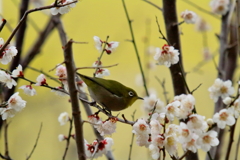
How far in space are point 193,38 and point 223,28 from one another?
4.98 ft

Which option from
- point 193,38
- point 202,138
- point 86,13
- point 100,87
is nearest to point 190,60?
point 193,38

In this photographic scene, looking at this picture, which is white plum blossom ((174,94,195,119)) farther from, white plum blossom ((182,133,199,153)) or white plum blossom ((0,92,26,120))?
white plum blossom ((0,92,26,120))

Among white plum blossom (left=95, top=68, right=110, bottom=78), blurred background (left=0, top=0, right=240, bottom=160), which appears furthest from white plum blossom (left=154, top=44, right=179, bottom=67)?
blurred background (left=0, top=0, right=240, bottom=160)

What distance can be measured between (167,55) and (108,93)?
1.03ft

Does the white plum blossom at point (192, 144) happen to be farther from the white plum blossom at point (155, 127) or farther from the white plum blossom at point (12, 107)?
the white plum blossom at point (12, 107)

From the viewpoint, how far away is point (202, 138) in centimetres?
92

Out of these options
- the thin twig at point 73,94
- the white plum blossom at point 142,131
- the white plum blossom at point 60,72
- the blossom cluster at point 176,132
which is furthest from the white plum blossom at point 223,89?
the thin twig at point 73,94

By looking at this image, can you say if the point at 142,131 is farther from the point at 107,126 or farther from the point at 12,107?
the point at 12,107

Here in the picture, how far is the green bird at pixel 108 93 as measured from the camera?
1264 millimetres

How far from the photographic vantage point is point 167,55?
1148 millimetres

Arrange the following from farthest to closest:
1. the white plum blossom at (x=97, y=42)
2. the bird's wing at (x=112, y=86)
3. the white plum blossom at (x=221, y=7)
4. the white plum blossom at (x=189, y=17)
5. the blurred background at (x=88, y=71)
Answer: the blurred background at (x=88, y=71)
the white plum blossom at (x=221, y=7)
the white plum blossom at (x=189, y=17)
the bird's wing at (x=112, y=86)
the white plum blossom at (x=97, y=42)

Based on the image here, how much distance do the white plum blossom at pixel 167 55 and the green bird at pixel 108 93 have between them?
26cm

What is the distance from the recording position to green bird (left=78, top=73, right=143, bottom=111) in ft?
4.15

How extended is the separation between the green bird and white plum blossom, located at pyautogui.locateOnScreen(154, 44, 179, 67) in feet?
0.86
